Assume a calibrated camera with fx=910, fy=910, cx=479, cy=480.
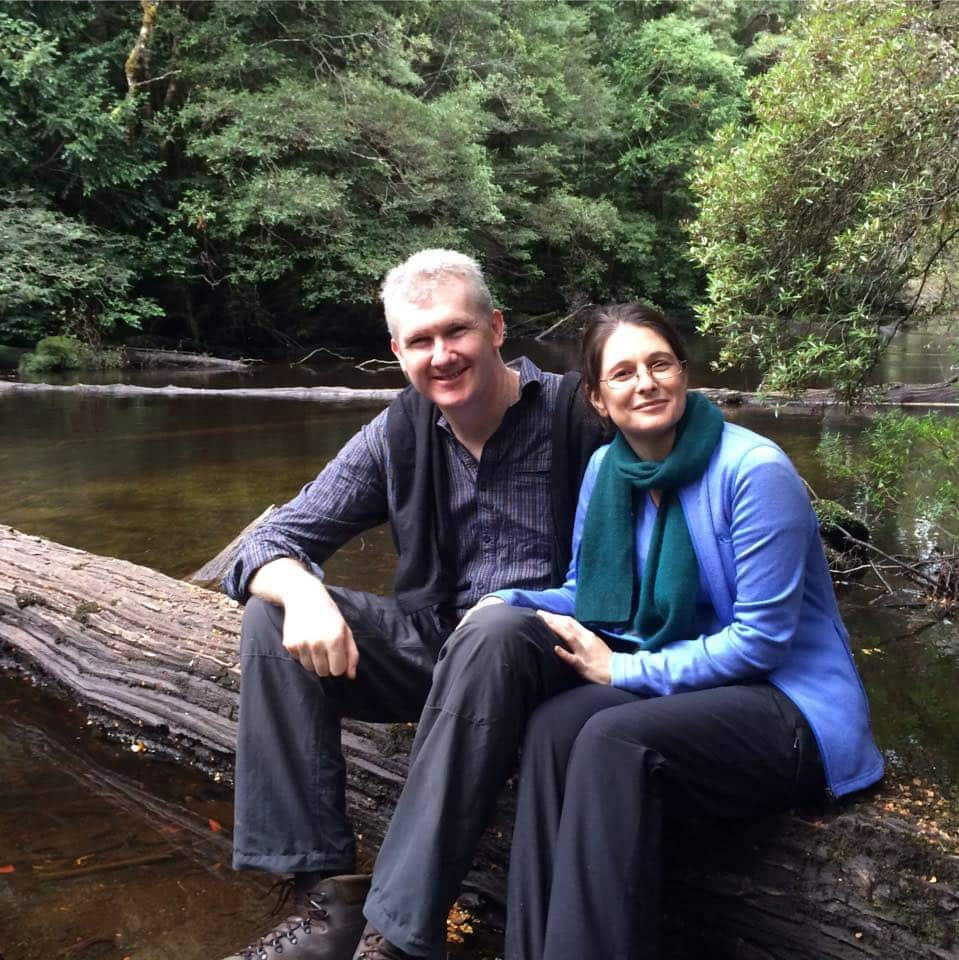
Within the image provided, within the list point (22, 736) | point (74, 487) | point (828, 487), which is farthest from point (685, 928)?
point (74, 487)

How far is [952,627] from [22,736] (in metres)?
4.14

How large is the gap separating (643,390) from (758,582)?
0.46 m

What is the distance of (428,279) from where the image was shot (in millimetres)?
2260

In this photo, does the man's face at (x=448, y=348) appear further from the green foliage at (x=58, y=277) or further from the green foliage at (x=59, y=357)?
the green foliage at (x=59, y=357)

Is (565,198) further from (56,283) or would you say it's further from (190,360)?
(56,283)

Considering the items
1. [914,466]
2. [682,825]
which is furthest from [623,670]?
[914,466]

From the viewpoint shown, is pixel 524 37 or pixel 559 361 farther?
pixel 524 37

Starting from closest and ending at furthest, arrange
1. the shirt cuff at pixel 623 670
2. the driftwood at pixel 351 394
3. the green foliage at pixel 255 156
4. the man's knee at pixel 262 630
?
the shirt cuff at pixel 623 670
the man's knee at pixel 262 630
the driftwood at pixel 351 394
the green foliage at pixel 255 156

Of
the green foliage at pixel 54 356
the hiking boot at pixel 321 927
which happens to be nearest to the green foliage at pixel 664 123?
the green foliage at pixel 54 356

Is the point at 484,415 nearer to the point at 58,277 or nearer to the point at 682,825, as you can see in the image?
the point at 682,825

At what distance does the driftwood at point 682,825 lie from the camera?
174cm

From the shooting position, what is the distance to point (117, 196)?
50.3 feet

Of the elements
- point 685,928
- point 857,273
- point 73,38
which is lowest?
point 685,928

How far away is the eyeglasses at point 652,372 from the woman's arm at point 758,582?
0.85 ft
